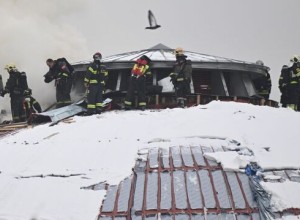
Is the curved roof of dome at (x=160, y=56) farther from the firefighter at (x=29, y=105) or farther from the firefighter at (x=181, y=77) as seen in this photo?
the firefighter at (x=29, y=105)

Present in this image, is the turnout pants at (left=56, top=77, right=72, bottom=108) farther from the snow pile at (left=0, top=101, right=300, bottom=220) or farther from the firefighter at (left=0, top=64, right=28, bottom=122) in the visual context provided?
the snow pile at (left=0, top=101, right=300, bottom=220)

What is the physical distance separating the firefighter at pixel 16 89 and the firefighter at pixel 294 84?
24.1ft

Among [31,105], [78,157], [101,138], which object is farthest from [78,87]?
[78,157]

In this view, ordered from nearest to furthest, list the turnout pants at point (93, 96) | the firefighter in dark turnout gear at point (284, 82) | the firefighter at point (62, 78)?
the turnout pants at point (93, 96), the firefighter at point (62, 78), the firefighter in dark turnout gear at point (284, 82)

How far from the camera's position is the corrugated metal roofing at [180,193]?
17.0 feet

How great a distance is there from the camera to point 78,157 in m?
6.69

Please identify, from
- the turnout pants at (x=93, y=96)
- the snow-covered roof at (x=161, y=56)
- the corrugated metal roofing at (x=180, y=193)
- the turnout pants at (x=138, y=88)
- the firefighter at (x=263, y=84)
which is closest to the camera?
the corrugated metal roofing at (x=180, y=193)

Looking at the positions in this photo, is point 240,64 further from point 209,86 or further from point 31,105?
point 31,105

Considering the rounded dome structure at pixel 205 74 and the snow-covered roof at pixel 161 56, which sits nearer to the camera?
the rounded dome structure at pixel 205 74

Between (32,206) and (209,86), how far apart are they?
8140 millimetres

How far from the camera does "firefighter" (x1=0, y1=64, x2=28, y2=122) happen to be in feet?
39.5

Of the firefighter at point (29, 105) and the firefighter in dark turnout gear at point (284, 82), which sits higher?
the firefighter in dark turnout gear at point (284, 82)

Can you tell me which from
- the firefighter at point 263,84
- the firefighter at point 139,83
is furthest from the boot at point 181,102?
the firefighter at point 263,84

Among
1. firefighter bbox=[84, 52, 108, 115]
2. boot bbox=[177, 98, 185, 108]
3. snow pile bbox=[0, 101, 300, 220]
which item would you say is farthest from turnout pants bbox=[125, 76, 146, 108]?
snow pile bbox=[0, 101, 300, 220]
